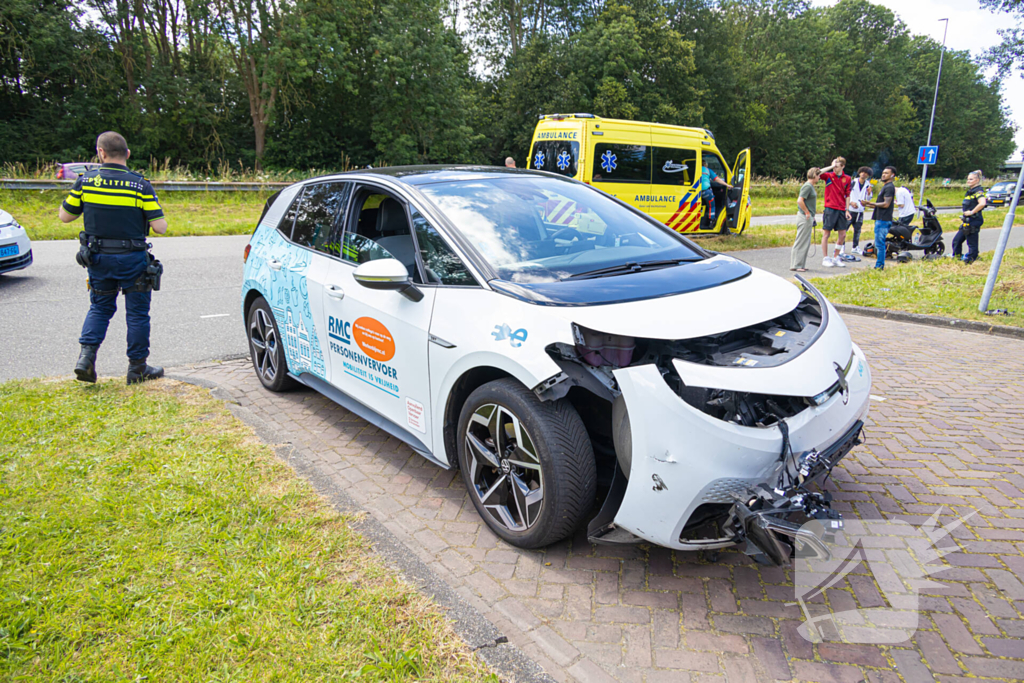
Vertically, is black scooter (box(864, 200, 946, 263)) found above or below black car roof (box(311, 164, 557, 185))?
below

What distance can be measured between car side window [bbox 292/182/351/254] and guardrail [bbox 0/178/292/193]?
49.8 feet

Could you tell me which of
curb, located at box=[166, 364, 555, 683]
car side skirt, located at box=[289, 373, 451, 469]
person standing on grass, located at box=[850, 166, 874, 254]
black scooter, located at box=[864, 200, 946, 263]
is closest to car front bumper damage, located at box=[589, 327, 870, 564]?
curb, located at box=[166, 364, 555, 683]

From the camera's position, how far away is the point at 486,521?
306 centimetres

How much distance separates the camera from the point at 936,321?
7406 mm

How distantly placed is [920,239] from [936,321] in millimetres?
6937

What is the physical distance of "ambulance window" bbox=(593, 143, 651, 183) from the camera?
13273 millimetres

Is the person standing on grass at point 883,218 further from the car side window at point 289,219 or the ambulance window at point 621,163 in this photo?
the car side window at point 289,219

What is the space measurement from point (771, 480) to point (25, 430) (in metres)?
4.36

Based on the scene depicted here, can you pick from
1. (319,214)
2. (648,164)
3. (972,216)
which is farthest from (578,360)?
(972,216)

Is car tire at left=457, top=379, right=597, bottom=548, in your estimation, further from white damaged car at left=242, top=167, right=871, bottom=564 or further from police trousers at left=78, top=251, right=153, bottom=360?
police trousers at left=78, top=251, right=153, bottom=360

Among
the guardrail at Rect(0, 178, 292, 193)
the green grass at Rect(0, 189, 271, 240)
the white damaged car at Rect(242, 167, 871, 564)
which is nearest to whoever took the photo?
the white damaged car at Rect(242, 167, 871, 564)

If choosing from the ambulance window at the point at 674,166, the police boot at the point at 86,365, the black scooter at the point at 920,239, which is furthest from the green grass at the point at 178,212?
the black scooter at the point at 920,239

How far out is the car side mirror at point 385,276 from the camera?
3.11 metres

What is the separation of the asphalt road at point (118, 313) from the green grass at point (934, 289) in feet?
4.48
